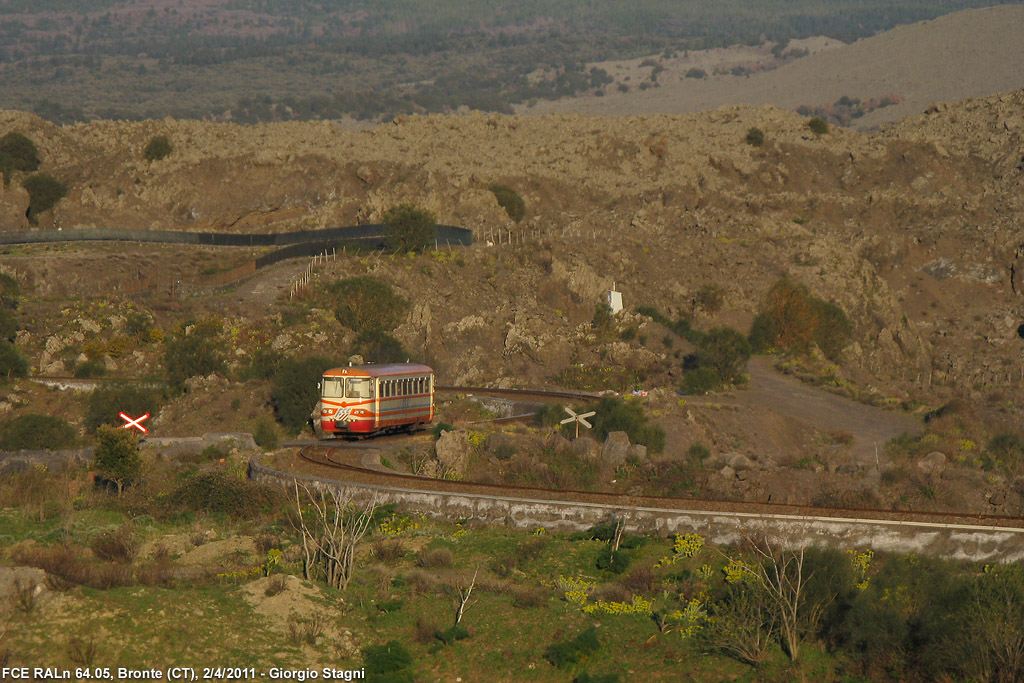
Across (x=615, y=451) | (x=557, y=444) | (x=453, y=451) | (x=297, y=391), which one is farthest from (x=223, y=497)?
(x=297, y=391)

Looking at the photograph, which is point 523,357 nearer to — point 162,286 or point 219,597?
A: point 162,286

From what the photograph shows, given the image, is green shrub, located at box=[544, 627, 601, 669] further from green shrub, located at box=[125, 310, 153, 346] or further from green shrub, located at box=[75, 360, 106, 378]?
green shrub, located at box=[125, 310, 153, 346]

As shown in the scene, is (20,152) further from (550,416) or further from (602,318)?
(550,416)

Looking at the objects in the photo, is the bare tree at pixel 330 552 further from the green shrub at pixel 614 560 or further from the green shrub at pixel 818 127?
the green shrub at pixel 818 127

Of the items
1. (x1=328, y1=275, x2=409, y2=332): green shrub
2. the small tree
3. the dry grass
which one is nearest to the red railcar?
the small tree

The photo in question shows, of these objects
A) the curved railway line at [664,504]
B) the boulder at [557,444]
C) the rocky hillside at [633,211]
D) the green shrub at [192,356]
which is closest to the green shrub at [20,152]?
the rocky hillside at [633,211]

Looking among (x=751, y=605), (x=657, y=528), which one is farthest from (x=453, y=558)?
(x=751, y=605)
